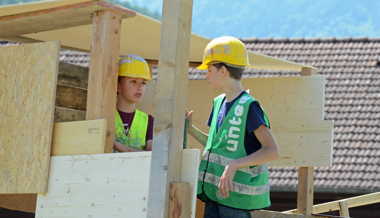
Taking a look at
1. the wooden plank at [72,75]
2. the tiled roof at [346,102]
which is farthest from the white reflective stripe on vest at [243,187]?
the tiled roof at [346,102]

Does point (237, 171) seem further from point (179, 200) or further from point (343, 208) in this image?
point (343, 208)

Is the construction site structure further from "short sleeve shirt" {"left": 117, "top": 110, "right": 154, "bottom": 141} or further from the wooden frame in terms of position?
"short sleeve shirt" {"left": 117, "top": 110, "right": 154, "bottom": 141}

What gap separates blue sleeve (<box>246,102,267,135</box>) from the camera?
12.7 feet

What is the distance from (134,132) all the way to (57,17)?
1051 millimetres

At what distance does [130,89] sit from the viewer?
502 cm

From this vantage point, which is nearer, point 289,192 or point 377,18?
point 289,192

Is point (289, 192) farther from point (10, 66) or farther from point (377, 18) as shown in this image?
point (377, 18)

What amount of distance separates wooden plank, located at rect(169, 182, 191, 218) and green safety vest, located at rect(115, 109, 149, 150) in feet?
4.14

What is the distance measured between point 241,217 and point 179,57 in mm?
1061

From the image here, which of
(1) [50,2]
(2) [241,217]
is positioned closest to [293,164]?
(2) [241,217]

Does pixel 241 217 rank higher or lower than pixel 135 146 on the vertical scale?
lower

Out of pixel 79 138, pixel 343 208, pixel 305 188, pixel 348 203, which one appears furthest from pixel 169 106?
pixel 348 203

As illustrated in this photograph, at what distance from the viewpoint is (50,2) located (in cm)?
436

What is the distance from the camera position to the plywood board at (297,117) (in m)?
6.52
